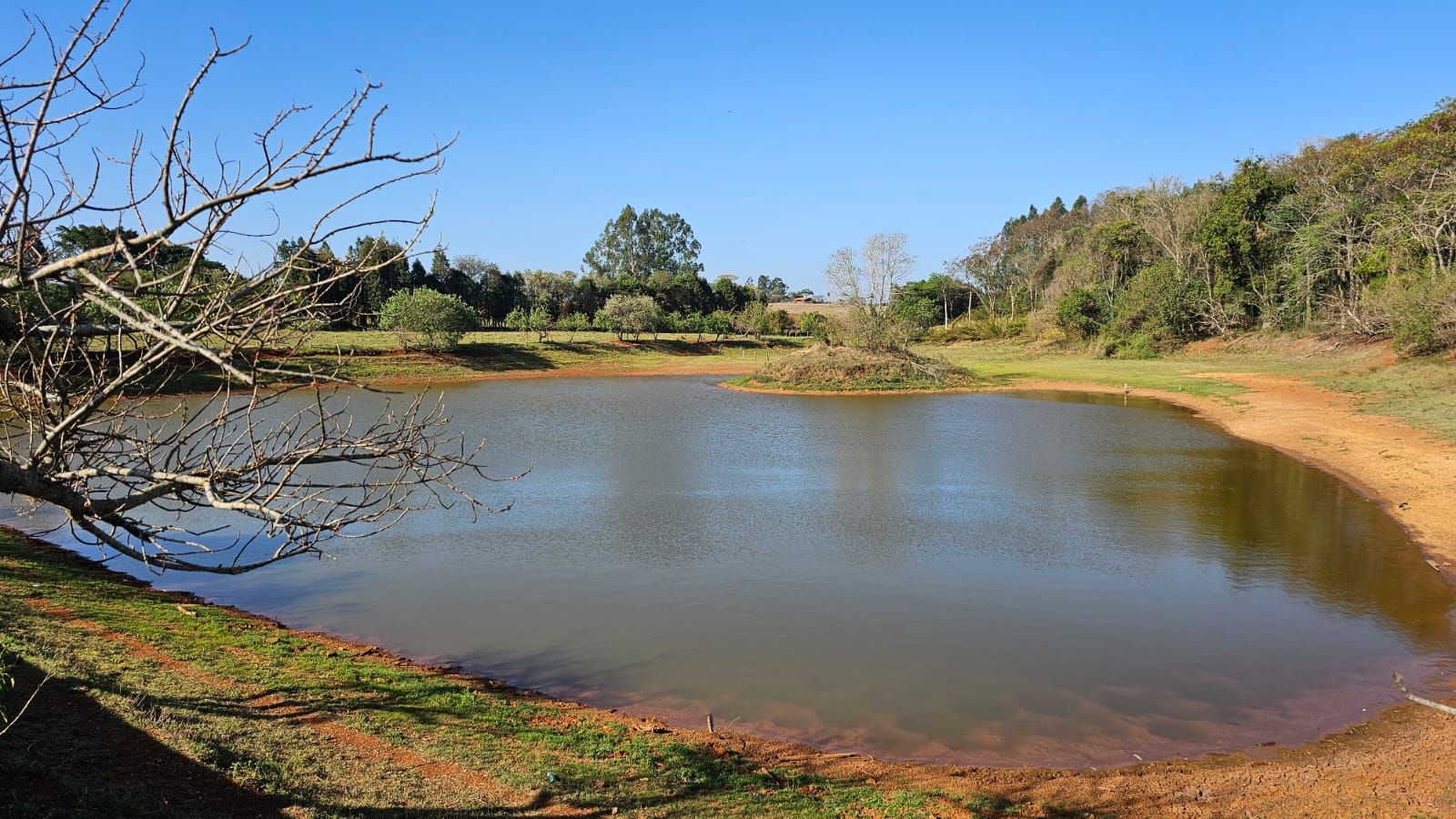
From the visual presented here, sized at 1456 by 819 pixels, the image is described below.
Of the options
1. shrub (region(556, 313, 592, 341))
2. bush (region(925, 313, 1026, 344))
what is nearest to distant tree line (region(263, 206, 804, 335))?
shrub (region(556, 313, 592, 341))

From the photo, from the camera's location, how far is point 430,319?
1880 inches

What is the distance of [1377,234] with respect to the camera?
136ft

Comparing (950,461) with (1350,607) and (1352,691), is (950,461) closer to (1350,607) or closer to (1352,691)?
(1350,607)

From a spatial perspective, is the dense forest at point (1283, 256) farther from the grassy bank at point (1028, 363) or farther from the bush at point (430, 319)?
the bush at point (430, 319)

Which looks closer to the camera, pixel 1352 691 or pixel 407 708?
pixel 407 708

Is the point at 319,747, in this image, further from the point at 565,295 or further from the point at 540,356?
the point at 565,295

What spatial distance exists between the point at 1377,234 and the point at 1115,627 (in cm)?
4187

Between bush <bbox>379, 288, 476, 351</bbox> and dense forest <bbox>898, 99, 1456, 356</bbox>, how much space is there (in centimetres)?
4027

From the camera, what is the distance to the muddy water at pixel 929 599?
8.72 meters

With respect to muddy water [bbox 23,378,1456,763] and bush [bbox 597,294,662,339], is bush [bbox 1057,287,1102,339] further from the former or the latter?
muddy water [bbox 23,378,1456,763]

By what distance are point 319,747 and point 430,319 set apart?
44.2 metres

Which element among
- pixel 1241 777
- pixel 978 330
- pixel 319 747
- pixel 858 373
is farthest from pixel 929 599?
pixel 978 330

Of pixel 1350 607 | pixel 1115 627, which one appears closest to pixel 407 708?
pixel 1115 627

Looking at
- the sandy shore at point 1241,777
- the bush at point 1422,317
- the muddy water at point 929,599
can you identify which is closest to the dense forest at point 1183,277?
the bush at point 1422,317
